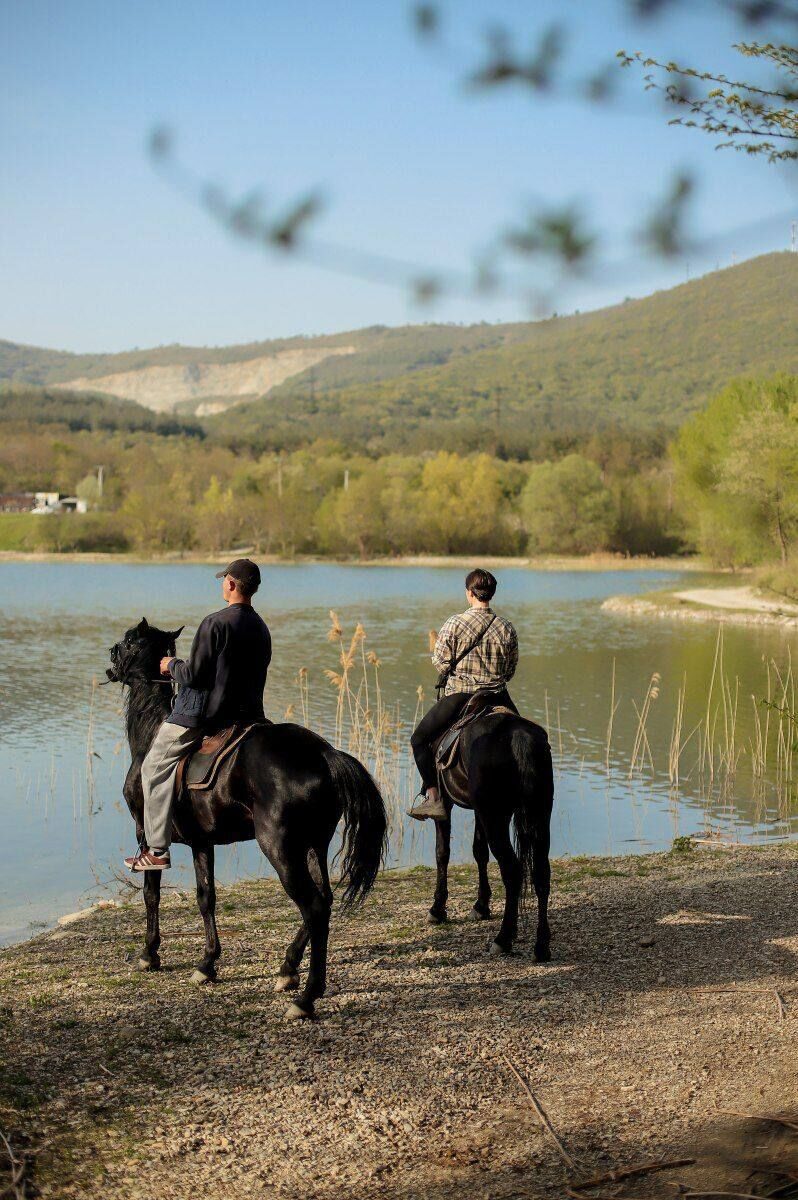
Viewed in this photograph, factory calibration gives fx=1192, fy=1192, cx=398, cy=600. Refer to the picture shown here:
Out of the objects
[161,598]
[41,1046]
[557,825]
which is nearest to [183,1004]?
[41,1046]

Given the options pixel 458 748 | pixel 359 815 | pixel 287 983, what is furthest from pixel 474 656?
pixel 287 983

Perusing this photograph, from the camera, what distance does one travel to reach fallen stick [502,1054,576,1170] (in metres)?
4.43

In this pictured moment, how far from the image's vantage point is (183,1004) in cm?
615

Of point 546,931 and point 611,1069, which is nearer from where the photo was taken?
point 611,1069

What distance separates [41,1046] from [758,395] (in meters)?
56.4

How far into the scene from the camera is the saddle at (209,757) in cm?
629

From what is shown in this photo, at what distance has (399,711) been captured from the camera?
21109 mm

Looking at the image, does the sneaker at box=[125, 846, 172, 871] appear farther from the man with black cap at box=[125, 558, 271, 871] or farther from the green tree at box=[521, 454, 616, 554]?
the green tree at box=[521, 454, 616, 554]

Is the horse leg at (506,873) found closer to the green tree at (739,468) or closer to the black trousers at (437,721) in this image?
the black trousers at (437,721)

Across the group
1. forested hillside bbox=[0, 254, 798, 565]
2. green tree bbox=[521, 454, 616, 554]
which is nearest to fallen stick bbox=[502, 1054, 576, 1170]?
forested hillside bbox=[0, 254, 798, 565]

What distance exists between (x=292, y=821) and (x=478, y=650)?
81.0 inches

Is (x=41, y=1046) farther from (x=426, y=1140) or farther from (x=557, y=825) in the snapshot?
(x=557, y=825)

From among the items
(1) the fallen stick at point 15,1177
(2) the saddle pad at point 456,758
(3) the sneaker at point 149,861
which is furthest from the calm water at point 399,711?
(1) the fallen stick at point 15,1177

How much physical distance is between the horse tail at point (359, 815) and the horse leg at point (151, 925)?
4.10 feet
